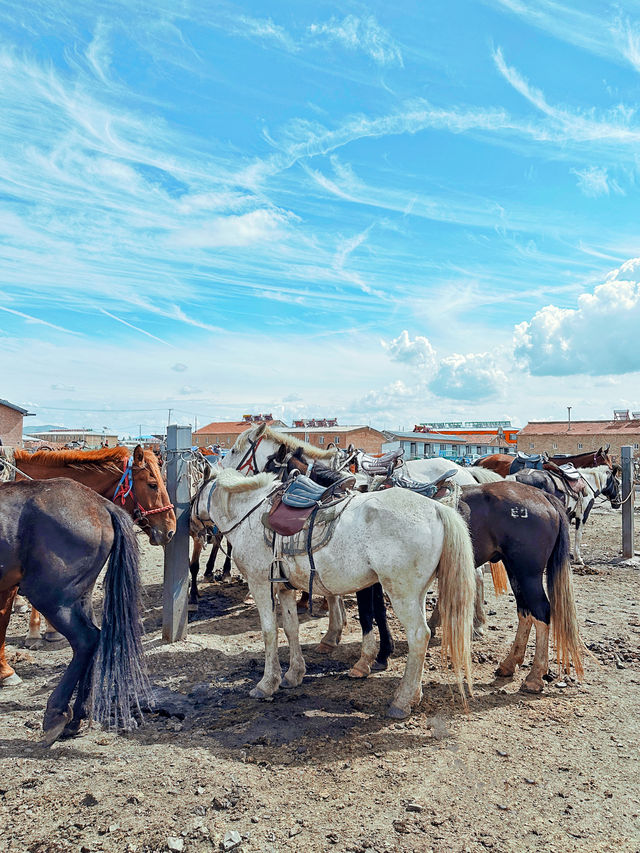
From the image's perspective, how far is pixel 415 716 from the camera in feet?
13.7

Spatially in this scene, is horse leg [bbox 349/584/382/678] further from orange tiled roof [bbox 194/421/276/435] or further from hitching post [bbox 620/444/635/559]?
orange tiled roof [bbox 194/421/276/435]

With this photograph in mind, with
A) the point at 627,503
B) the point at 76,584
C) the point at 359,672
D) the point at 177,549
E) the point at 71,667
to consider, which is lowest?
the point at 359,672

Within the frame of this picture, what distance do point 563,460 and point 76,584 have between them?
1165 cm

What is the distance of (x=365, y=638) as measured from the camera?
5133 mm

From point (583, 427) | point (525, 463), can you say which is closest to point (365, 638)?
point (525, 463)

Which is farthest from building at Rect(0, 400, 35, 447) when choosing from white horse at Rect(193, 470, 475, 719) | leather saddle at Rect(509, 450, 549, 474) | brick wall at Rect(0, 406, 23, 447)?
white horse at Rect(193, 470, 475, 719)

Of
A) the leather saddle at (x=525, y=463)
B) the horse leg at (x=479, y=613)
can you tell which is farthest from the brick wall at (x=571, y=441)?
the horse leg at (x=479, y=613)

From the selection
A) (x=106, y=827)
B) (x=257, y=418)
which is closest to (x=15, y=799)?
(x=106, y=827)

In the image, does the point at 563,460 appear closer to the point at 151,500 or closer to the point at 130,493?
the point at 151,500

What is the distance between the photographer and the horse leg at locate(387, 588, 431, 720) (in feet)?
13.7

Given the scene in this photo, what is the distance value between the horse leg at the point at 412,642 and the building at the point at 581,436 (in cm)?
4697

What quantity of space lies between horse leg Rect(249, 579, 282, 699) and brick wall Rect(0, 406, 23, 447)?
2985cm

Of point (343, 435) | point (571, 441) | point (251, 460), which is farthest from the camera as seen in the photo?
point (343, 435)

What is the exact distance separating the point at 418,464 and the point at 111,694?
17.1ft
